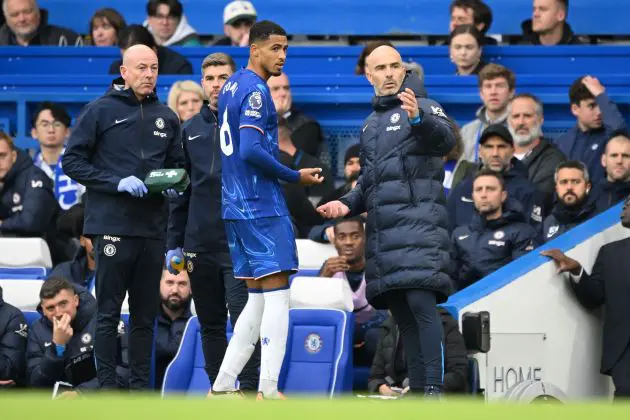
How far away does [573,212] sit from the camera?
11.1 m

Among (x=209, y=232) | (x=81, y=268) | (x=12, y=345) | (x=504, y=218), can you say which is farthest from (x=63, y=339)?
(x=504, y=218)

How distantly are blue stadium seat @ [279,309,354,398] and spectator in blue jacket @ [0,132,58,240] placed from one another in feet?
9.03

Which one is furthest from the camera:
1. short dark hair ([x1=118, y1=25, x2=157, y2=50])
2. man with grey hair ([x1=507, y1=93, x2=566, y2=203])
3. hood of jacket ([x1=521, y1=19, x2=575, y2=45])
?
hood of jacket ([x1=521, y1=19, x2=575, y2=45])

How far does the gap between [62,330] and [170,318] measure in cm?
96

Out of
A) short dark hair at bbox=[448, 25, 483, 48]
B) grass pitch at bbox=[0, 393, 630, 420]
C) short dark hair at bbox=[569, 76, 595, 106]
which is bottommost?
grass pitch at bbox=[0, 393, 630, 420]

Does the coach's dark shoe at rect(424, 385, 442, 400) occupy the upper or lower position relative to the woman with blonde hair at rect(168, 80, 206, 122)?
lower

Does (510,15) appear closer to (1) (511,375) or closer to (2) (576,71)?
(2) (576,71)

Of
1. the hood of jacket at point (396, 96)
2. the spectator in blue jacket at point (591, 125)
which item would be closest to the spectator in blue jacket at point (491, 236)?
the spectator in blue jacket at point (591, 125)

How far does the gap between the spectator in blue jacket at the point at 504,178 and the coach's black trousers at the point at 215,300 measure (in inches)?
110

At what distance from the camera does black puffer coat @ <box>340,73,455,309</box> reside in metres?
8.43

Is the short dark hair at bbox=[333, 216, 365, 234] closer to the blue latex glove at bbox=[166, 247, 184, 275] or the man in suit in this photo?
the man in suit

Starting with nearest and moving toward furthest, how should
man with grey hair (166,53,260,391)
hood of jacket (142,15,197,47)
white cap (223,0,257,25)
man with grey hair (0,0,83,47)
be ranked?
man with grey hair (166,53,260,391) → white cap (223,0,257,25) → hood of jacket (142,15,197,47) → man with grey hair (0,0,83,47)

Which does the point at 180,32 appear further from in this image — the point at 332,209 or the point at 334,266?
the point at 332,209

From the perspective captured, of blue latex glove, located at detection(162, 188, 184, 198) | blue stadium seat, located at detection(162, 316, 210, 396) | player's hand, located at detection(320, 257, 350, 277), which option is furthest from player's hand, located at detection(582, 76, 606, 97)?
blue latex glove, located at detection(162, 188, 184, 198)
